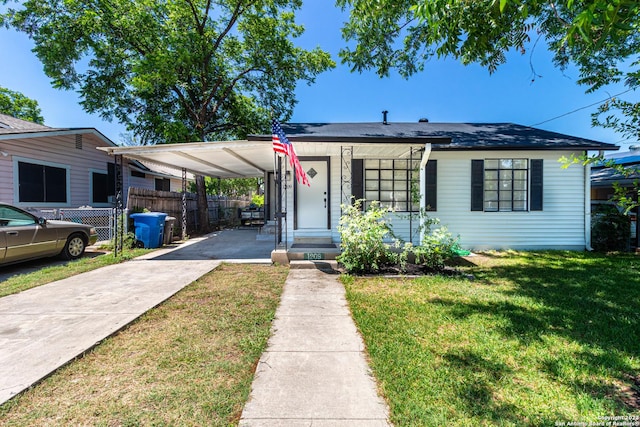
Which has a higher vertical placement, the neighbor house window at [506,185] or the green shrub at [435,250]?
the neighbor house window at [506,185]

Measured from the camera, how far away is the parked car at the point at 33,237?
558 cm

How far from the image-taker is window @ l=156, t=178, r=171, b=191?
16500 millimetres

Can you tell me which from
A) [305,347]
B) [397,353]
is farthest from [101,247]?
[397,353]

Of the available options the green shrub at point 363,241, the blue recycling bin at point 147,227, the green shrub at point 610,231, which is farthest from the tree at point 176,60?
the green shrub at point 610,231

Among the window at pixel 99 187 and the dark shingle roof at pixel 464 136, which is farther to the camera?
the window at pixel 99 187

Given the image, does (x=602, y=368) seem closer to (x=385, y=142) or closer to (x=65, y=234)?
(x=385, y=142)

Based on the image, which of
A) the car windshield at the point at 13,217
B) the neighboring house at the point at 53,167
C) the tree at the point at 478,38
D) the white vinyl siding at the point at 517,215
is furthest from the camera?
the neighboring house at the point at 53,167

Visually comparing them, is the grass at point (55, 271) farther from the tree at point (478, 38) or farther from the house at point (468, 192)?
the tree at point (478, 38)

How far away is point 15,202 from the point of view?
8484 millimetres

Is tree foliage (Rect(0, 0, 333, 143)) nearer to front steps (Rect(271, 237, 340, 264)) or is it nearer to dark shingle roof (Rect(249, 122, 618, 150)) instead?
dark shingle roof (Rect(249, 122, 618, 150))

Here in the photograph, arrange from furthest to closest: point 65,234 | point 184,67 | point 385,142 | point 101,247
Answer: point 184,67 < point 101,247 < point 65,234 < point 385,142

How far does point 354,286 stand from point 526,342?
258cm

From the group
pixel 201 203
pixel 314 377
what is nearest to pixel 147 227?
pixel 201 203

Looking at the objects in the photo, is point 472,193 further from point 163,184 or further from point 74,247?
point 163,184
